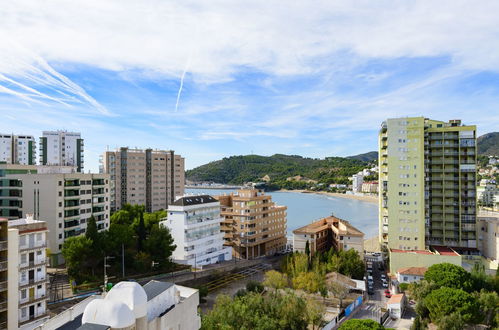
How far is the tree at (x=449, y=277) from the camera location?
20125 millimetres

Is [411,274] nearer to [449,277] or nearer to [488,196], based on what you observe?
[449,277]

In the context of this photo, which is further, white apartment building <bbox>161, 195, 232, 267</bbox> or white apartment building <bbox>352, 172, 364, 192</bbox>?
white apartment building <bbox>352, 172, 364, 192</bbox>

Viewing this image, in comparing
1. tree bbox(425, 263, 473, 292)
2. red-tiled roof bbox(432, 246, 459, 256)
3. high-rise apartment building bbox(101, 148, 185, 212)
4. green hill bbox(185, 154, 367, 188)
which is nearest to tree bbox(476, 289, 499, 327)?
tree bbox(425, 263, 473, 292)

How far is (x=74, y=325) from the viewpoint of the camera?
8484mm

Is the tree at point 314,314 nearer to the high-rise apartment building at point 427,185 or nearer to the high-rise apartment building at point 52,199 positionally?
the high-rise apartment building at point 427,185

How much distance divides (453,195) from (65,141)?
51629 millimetres

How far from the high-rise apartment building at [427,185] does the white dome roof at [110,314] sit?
85.7ft

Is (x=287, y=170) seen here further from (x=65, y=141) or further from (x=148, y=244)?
(x=148, y=244)

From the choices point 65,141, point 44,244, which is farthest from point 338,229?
point 65,141

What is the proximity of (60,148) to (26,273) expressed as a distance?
1765 inches

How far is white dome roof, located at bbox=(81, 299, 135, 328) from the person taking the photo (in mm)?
6715

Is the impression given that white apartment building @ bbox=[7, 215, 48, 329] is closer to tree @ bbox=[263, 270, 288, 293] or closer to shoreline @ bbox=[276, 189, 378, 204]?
tree @ bbox=[263, 270, 288, 293]

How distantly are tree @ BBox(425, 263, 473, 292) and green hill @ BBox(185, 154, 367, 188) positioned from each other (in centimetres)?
10234

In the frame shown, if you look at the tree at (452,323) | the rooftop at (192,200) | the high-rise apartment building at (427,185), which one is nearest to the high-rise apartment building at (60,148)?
the rooftop at (192,200)
